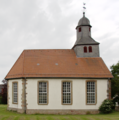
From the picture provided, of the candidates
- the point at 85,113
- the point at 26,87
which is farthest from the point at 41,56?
the point at 85,113

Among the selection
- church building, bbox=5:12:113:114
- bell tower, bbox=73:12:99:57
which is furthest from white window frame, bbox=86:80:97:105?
bell tower, bbox=73:12:99:57

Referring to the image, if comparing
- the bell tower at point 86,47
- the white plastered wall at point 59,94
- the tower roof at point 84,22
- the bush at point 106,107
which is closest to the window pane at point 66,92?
the white plastered wall at point 59,94

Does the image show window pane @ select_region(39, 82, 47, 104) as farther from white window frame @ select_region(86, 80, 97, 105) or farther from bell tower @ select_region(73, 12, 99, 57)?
bell tower @ select_region(73, 12, 99, 57)

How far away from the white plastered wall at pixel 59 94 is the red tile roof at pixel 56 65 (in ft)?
3.09

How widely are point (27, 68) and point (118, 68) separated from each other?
1437 centimetres

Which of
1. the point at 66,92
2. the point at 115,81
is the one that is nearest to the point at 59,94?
the point at 66,92

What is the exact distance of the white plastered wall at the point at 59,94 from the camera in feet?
76.7

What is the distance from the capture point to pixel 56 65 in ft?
83.8

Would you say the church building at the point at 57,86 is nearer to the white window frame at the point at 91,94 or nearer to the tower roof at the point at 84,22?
the white window frame at the point at 91,94


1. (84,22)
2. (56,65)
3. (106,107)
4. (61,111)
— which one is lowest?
(61,111)

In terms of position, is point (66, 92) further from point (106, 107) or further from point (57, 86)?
point (106, 107)

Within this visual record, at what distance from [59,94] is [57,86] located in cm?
108

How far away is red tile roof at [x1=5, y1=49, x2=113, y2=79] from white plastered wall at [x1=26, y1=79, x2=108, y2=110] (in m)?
0.94

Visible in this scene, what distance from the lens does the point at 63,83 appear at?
78.6ft
